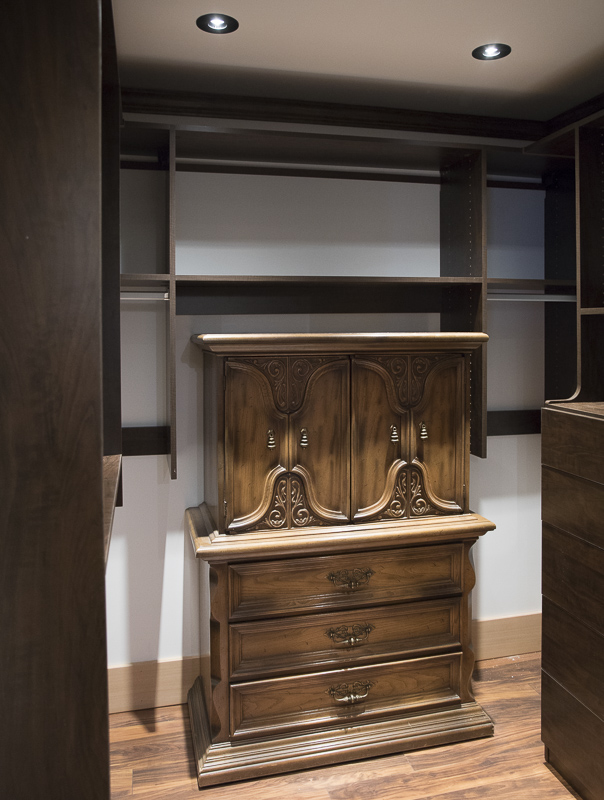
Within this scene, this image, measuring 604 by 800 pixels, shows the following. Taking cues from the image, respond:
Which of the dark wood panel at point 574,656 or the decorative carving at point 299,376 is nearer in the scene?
the dark wood panel at point 574,656

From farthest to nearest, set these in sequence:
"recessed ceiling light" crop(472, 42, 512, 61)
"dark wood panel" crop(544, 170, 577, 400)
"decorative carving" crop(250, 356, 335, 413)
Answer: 1. "dark wood panel" crop(544, 170, 577, 400)
2. "decorative carving" crop(250, 356, 335, 413)
3. "recessed ceiling light" crop(472, 42, 512, 61)

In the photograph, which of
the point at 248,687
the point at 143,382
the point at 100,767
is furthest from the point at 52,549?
the point at 143,382

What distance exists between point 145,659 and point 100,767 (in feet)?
5.92

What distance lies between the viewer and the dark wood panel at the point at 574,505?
180 cm

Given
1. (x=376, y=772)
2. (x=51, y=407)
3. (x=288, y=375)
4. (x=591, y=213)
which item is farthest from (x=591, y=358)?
(x=51, y=407)

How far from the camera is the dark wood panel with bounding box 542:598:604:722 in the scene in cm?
182

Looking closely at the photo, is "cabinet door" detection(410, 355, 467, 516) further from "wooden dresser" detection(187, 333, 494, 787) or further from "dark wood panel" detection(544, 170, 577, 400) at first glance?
"dark wood panel" detection(544, 170, 577, 400)

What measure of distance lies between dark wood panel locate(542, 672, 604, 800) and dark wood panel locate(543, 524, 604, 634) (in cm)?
27

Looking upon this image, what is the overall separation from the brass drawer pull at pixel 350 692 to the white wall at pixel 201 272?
1.65ft

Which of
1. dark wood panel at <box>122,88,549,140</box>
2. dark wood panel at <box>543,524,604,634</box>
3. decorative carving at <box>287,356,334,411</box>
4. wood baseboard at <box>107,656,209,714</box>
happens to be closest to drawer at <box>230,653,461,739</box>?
wood baseboard at <box>107,656,209,714</box>

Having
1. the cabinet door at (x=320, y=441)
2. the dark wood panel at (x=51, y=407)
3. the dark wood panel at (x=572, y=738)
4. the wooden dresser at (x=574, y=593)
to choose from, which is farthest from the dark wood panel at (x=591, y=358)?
the dark wood panel at (x=51, y=407)

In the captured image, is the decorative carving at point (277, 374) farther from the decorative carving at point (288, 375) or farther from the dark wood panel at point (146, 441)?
the dark wood panel at point (146, 441)

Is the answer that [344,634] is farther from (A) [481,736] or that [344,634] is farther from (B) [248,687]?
(A) [481,736]

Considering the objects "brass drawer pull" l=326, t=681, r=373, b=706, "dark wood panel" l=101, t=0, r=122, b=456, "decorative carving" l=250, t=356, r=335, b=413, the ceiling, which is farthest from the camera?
"brass drawer pull" l=326, t=681, r=373, b=706
